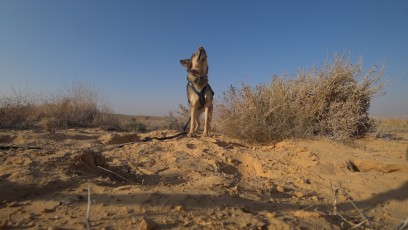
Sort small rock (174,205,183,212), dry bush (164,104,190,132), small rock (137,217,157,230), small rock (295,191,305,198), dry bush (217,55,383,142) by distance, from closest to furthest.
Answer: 1. small rock (137,217,157,230)
2. small rock (174,205,183,212)
3. small rock (295,191,305,198)
4. dry bush (217,55,383,142)
5. dry bush (164,104,190,132)

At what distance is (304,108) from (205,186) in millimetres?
4232

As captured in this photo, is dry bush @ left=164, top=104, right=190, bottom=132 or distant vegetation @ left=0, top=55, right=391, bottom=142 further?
dry bush @ left=164, top=104, right=190, bottom=132

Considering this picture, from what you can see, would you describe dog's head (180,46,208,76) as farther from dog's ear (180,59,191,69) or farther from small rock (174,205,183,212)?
small rock (174,205,183,212)

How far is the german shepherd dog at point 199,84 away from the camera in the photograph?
635 centimetres

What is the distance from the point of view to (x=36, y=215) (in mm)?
2098

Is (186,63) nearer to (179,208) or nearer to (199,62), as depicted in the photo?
(199,62)

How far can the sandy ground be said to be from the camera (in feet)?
6.94

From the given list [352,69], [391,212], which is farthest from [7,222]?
[352,69]

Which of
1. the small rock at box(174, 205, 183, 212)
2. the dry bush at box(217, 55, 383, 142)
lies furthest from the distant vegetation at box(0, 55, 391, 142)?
the small rock at box(174, 205, 183, 212)

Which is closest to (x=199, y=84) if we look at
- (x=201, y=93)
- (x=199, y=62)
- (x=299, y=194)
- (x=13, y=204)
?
(x=201, y=93)

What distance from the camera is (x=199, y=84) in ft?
20.9

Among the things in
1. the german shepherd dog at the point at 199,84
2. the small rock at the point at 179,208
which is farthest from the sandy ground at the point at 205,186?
the german shepherd dog at the point at 199,84

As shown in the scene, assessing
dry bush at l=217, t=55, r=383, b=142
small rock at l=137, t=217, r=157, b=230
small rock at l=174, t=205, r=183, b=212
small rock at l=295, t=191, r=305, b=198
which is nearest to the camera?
small rock at l=137, t=217, r=157, b=230

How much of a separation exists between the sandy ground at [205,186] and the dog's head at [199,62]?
5.52ft
